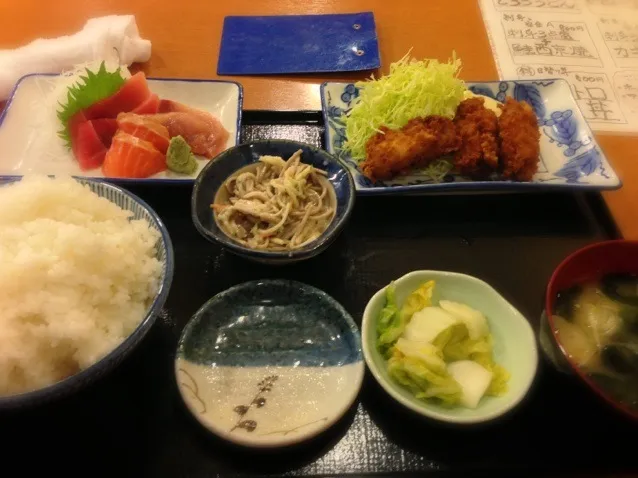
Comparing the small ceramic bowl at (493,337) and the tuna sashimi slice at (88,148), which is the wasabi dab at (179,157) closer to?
the tuna sashimi slice at (88,148)

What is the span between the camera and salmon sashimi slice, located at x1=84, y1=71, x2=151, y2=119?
2.17m

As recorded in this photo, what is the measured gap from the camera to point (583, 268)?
1.46 m

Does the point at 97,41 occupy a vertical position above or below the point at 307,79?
above

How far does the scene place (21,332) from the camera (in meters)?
1.18

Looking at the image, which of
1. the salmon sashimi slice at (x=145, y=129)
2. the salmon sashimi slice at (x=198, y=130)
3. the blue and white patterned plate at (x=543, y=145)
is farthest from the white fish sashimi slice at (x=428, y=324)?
the salmon sashimi slice at (x=145, y=129)

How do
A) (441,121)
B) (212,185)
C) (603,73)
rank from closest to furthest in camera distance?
(212,185) → (441,121) → (603,73)

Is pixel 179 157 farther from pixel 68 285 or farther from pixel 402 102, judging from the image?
pixel 402 102

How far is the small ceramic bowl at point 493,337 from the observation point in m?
1.27

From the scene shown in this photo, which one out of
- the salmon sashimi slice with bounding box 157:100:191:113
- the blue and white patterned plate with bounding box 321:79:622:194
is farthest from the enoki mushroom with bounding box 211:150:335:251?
the salmon sashimi slice with bounding box 157:100:191:113

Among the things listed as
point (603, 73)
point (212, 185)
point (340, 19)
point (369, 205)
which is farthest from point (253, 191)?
point (603, 73)

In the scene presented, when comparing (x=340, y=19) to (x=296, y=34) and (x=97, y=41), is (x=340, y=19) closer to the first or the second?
(x=296, y=34)

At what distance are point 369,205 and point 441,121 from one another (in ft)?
1.58

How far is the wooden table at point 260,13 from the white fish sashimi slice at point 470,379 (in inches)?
56.6

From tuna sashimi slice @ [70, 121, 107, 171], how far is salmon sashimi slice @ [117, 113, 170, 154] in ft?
0.36
